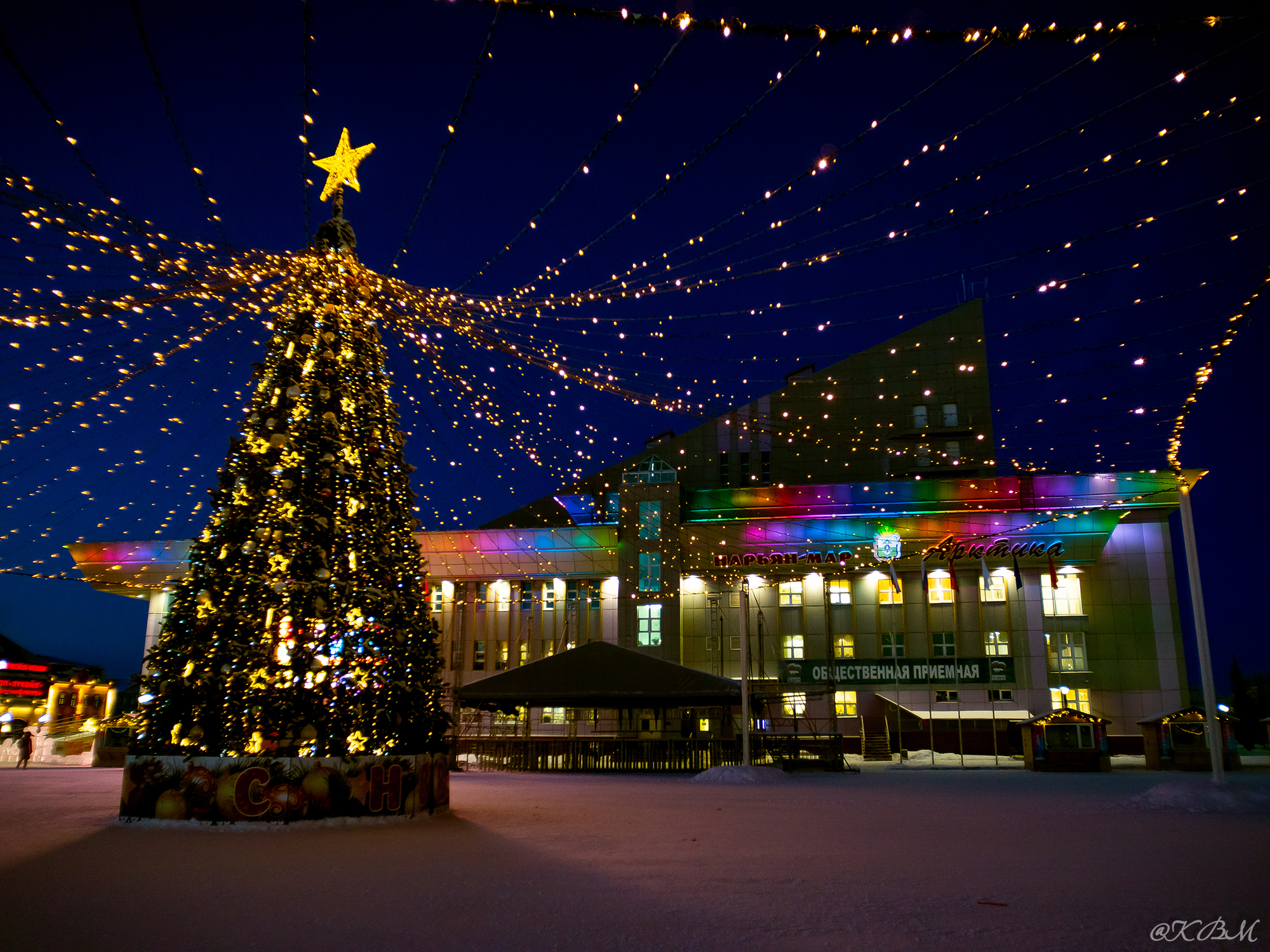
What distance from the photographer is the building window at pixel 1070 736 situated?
24.1m

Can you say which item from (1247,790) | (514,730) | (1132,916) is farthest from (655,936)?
(514,730)

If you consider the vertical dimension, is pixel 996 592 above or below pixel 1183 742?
above

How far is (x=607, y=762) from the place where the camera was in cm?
2356

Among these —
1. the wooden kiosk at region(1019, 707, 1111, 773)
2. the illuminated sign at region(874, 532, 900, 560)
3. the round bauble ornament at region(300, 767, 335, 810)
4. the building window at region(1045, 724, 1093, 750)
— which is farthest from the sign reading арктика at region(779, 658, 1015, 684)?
the round bauble ornament at region(300, 767, 335, 810)

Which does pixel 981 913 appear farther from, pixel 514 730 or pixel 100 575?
pixel 100 575

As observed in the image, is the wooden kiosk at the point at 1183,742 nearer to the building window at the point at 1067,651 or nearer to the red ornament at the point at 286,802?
the building window at the point at 1067,651

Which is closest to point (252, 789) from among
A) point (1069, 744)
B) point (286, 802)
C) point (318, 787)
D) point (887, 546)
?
point (286, 802)

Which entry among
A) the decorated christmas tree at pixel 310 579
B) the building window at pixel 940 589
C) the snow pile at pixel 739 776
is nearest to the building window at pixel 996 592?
the building window at pixel 940 589

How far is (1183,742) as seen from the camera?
81.8 ft

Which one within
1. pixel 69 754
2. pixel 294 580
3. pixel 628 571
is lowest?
pixel 69 754

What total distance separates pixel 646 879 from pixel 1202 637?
11335 millimetres

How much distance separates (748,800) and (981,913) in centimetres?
846

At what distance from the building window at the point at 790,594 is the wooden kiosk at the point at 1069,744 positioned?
11.7m

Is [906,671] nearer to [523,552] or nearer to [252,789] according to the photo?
[523,552]
